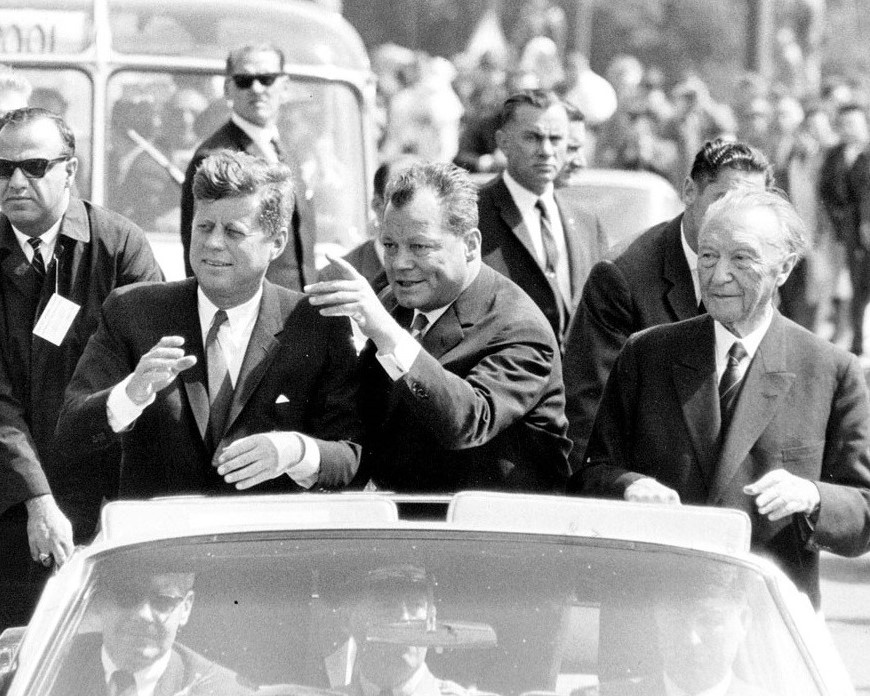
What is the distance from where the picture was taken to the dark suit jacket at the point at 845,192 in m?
15.8

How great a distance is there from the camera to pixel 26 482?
569 centimetres

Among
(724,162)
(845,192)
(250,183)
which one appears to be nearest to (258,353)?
(250,183)

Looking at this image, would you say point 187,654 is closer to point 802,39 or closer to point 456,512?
point 456,512

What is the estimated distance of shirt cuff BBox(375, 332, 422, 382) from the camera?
4.77m

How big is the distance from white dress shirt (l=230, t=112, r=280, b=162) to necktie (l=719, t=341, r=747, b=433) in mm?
3828

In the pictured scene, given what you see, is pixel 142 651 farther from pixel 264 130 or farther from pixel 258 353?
pixel 264 130

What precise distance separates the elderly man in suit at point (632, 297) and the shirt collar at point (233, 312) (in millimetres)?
1172

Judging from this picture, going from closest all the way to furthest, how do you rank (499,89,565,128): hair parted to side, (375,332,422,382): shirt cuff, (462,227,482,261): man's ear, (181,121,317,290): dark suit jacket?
(375,332,422,382): shirt cuff → (462,227,482,261): man's ear → (181,121,317,290): dark suit jacket → (499,89,565,128): hair parted to side

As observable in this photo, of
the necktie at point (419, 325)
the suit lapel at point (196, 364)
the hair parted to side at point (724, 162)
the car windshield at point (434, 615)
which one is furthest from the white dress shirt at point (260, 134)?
the car windshield at point (434, 615)

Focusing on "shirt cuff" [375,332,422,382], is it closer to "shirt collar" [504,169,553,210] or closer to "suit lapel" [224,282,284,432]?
"suit lapel" [224,282,284,432]

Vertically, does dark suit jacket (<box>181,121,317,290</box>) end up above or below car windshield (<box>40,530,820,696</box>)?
below

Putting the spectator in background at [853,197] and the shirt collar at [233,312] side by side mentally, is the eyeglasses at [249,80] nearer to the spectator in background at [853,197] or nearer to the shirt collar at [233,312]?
the shirt collar at [233,312]

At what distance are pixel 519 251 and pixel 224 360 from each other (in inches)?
109

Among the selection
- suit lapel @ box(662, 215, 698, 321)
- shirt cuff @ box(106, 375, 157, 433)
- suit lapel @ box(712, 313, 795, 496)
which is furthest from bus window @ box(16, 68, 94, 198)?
suit lapel @ box(712, 313, 795, 496)
